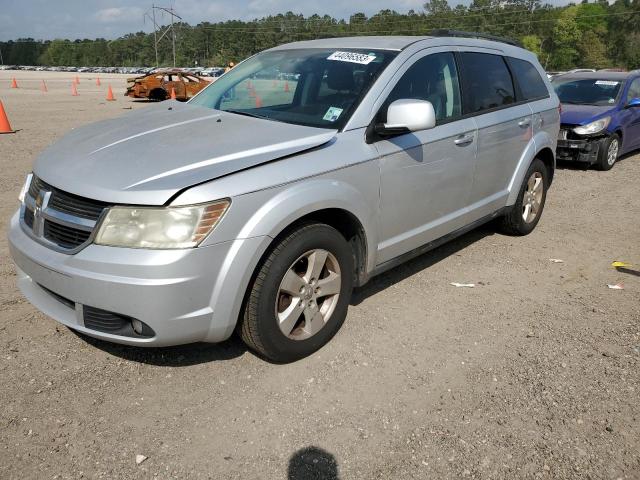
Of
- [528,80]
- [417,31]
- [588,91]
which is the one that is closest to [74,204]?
[528,80]

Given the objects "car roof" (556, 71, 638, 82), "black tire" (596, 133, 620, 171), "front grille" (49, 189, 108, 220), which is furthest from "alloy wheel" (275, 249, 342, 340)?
"car roof" (556, 71, 638, 82)

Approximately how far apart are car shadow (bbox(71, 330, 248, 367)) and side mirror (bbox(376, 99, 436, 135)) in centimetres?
165

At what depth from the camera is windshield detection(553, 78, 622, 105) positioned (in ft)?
31.4

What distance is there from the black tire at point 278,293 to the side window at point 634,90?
870 cm

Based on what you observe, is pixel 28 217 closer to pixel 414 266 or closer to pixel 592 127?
pixel 414 266

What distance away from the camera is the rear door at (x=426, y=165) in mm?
3494

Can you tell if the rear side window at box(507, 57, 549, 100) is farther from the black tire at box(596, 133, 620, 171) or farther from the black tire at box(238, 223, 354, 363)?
the black tire at box(596, 133, 620, 171)

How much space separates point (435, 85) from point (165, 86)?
62.2 ft

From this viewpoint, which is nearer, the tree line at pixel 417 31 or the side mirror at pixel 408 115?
the side mirror at pixel 408 115

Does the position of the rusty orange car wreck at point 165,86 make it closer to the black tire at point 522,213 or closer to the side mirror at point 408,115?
the black tire at point 522,213

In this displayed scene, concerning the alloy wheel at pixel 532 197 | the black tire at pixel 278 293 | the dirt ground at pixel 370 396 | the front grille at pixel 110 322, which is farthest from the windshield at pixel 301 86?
the alloy wheel at pixel 532 197

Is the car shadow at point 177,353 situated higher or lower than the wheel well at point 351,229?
lower

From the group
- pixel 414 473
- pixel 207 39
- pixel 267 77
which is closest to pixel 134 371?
pixel 414 473

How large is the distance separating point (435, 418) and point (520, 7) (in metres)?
131
